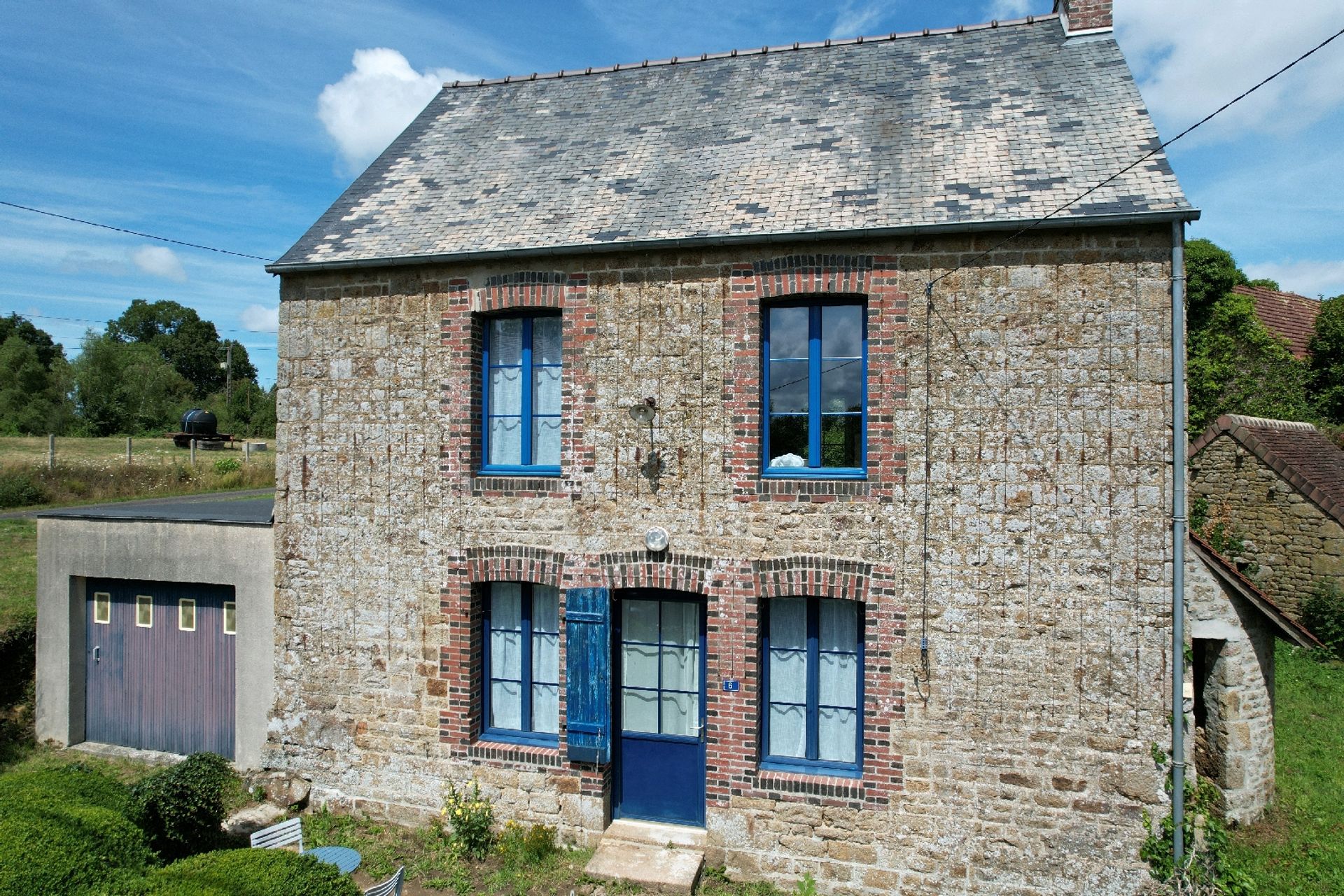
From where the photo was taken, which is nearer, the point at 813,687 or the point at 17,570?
the point at 813,687

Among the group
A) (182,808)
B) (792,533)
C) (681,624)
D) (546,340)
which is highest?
(546,340)

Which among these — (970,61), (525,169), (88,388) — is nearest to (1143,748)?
(970,61)

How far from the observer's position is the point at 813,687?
7.50m

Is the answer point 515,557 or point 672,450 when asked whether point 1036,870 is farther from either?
point 515,557

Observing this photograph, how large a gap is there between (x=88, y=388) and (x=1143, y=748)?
55801mm

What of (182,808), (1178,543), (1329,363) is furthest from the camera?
(1329,363)

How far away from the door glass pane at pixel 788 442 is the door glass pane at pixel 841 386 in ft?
0.91

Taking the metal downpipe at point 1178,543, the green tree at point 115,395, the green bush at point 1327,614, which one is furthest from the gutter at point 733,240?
the green tree at point 115,395

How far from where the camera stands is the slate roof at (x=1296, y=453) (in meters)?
13.7

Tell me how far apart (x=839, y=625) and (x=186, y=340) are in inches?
3075

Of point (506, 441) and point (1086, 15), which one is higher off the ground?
point (1086, 15)

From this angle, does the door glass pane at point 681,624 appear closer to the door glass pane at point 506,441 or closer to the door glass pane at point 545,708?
the door glass pane at point 545,708

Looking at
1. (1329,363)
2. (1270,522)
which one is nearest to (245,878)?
(1270,522)

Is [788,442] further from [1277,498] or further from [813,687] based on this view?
[1277,498]
